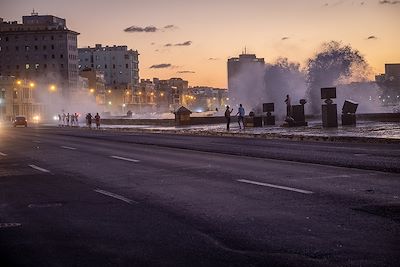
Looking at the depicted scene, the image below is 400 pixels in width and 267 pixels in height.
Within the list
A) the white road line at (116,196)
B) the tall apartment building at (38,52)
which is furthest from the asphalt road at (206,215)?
the tall apartment building at (38,52)

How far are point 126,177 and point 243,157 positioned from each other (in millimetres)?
5610

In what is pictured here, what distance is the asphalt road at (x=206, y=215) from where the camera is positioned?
6020mm

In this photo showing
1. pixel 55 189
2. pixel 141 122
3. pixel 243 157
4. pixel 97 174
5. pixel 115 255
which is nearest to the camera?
pixel 115 255

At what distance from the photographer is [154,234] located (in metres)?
7.14

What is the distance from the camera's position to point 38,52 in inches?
6978

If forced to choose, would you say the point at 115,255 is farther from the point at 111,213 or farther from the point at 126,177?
the point at 126,177

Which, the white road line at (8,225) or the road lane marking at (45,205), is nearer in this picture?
the white road line at (8,225)

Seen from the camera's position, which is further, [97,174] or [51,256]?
[97,174]

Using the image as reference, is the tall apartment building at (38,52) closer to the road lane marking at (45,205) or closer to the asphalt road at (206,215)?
the asphalt road at (206,215)

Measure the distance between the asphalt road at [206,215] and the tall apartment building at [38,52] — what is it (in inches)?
6494

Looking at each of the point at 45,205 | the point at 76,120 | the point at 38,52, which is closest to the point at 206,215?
the point at 45,205

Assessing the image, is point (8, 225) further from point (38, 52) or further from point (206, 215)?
point (38, 52)

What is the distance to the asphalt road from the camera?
237 inches

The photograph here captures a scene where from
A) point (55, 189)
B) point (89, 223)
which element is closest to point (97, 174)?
point (55, 189)
